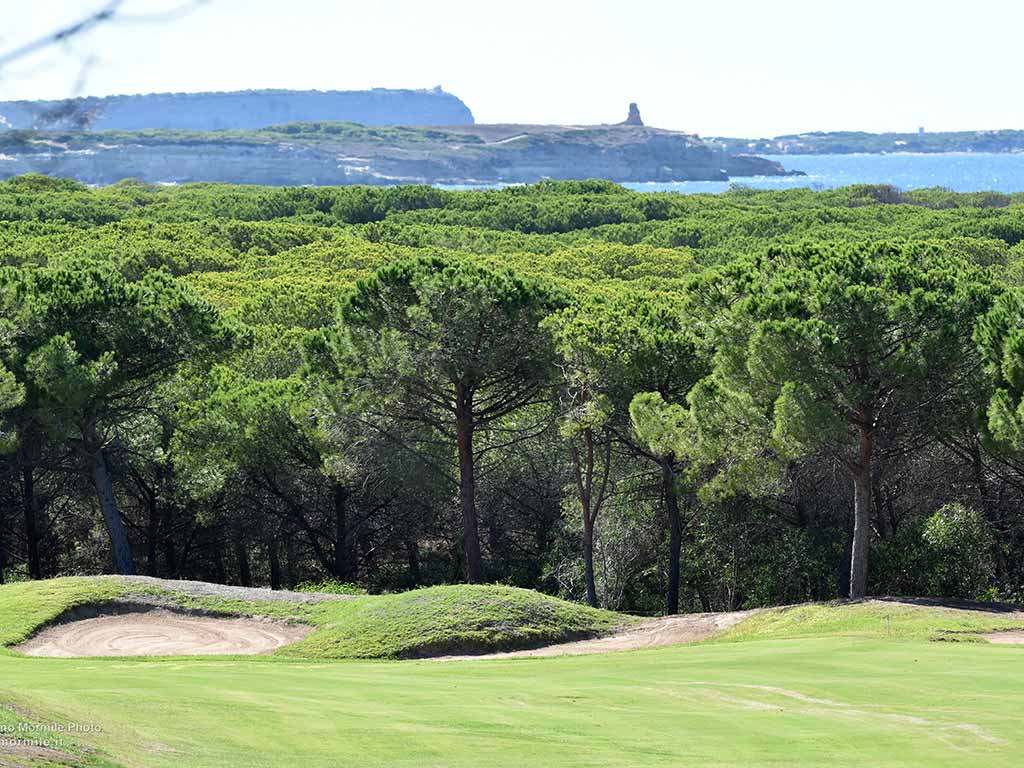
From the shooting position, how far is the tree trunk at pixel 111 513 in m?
36.3

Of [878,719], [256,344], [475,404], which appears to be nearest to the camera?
[878,719]

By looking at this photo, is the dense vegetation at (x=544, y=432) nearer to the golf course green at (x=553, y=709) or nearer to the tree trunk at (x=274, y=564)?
the tree trunk at (x=274, y=564)

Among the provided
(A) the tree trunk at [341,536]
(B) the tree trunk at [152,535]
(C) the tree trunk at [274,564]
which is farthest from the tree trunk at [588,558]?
(B) the tree trunk at [152,535]

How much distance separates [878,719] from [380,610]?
14.0 m

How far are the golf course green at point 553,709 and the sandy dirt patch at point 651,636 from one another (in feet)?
9.48

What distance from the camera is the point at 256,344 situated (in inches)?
1715

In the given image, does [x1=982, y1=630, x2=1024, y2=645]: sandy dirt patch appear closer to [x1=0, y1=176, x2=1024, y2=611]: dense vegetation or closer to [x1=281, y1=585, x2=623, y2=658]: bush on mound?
[x1=0, y1=176, x2=1024, y2=611]: dense vegetation

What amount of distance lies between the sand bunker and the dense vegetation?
6.94 m

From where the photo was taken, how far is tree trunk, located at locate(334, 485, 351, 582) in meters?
38.2

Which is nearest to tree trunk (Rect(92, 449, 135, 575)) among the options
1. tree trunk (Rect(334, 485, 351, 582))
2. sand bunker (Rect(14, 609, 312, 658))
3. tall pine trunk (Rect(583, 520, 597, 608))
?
tree trunk (Rect(334, 485, 351, 582))

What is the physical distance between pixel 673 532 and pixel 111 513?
15.0 metres

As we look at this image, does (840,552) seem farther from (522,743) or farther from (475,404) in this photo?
(522,743)

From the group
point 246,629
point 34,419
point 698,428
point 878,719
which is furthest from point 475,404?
point 878,719

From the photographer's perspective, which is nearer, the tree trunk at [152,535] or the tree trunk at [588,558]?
the tree trunk at [588,558]
